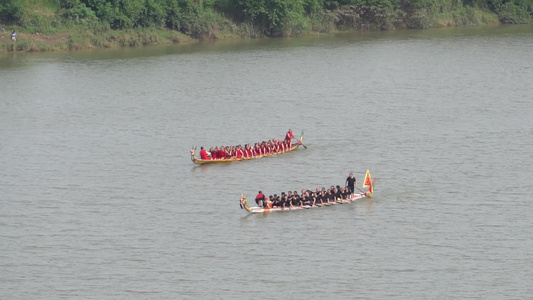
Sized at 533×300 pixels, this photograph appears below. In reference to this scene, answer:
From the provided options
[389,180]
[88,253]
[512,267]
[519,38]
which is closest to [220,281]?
[88,253]

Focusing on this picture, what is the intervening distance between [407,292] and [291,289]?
4082 mm

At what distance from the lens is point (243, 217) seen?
1700 inches

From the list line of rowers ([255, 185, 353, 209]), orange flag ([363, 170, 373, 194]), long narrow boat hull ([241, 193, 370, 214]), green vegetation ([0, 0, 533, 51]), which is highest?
green vegetation ([0, 0, 533, 51])

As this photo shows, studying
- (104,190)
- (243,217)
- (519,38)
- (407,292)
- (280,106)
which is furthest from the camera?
(519,38)

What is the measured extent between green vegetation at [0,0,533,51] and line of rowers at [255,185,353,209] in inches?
1739

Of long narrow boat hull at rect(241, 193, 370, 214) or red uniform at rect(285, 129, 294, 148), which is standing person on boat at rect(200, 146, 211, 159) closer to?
red uniform at rect(285, 129, 294, 148)

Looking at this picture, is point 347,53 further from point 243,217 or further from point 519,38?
point 243,217

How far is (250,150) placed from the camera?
52781 mm

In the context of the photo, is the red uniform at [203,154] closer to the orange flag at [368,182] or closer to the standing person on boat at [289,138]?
the standing person on boat at [289,138]

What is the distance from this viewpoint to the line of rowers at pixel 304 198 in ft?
144

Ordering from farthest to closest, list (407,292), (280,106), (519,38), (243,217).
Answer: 1. (519,38)
2. (280,106)
3. (243,217)
4. (407,292)

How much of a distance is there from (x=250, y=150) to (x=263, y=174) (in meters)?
2.84

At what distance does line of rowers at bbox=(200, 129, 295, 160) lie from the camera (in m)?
51.9

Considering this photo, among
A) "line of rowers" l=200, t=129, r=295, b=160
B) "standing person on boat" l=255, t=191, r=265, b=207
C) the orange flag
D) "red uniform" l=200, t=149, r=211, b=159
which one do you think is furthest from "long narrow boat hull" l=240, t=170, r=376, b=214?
"line of rowers" l=200, t=129, r=295, b=160
